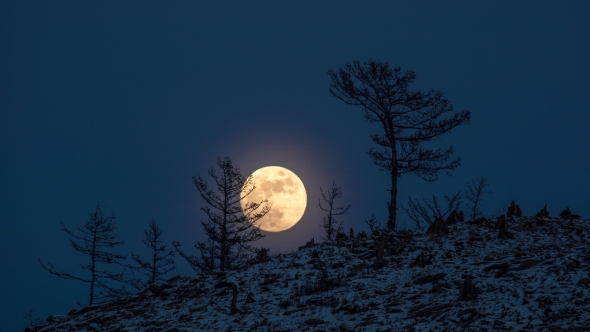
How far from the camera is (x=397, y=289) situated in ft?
43.8

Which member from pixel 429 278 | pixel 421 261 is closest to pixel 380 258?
pixel 421 261

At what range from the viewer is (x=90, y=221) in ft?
93.5

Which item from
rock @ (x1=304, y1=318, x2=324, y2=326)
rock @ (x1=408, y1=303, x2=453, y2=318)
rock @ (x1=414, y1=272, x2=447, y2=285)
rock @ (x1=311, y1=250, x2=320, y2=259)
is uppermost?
rock @ (x1=311, y1=250, x2=320, y2=259)

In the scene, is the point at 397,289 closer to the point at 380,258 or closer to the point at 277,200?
the point at 380,258

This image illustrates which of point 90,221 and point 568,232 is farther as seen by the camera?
point 90,221

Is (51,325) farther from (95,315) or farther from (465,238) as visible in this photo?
(465,238)

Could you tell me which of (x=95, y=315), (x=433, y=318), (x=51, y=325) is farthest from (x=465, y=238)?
(x=51, y=325)

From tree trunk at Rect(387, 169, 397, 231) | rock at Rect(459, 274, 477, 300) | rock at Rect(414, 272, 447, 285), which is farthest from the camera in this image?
tree trunk at Rect(387, 169, 397, 231)

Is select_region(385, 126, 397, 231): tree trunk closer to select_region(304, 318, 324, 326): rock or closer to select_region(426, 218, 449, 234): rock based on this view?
select_region(426, 218, 449, 234): rock

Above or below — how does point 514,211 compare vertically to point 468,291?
above

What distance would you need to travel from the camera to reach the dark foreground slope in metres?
10.9

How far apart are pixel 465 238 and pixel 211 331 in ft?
30.6

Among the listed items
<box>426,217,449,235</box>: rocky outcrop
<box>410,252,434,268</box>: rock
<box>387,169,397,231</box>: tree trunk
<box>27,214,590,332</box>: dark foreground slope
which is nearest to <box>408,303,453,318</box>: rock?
<box>27,214,590,332</box>: dark foreground slope

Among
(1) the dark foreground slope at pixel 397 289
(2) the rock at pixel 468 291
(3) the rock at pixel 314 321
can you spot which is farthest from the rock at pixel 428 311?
(3) the rock at pixel 314 321
